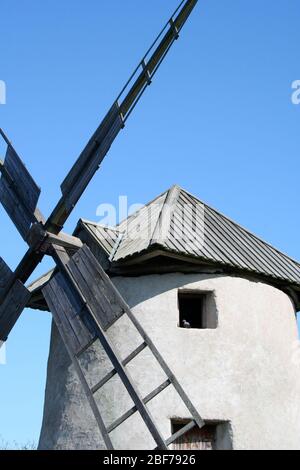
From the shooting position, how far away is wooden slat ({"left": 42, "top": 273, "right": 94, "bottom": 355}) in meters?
7.14

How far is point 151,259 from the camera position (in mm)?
8344

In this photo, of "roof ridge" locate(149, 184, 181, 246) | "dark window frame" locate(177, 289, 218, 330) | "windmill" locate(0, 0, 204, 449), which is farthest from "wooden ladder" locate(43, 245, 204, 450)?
"dark window frame" locate(177, 289, 218, 330)

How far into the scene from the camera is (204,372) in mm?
7922

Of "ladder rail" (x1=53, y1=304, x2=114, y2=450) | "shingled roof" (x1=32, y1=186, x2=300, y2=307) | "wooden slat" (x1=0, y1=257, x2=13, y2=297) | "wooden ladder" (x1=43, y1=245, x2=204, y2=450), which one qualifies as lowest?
"ladder rail" (x1=53, y1=304, x2=114, y2=450)

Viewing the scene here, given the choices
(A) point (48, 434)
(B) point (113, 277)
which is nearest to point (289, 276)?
(B) point (113, 277)

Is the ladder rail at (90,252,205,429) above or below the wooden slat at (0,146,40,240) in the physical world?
below

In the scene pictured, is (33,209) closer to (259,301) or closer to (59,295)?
(59,295)

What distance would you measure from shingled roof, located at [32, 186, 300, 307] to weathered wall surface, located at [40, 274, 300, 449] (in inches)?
9.6

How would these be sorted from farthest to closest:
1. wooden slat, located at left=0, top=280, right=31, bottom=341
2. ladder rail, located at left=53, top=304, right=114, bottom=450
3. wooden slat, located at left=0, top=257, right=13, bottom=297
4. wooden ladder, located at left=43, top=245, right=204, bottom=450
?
wooden slat, located at left=0, top=257, right=13, bottom=297 < wooden slat, located at left=0, top=280, right=31, bottom=341 < wooden ladder, located at left=43, top=245, right=204, bottom=450 < ladder rail, located at left=53, top=304, right=114, bottom=450

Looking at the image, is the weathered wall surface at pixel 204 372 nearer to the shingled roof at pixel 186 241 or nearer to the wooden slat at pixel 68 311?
the shingled roof at pixel 186 241

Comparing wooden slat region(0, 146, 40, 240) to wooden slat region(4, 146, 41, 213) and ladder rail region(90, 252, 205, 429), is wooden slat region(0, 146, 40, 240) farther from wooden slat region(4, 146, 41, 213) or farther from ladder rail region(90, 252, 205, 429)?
ladder rail region(90, 252, 205, 429)

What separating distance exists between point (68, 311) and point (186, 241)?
171cm

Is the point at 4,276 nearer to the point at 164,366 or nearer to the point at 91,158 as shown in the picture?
the point at 91,158

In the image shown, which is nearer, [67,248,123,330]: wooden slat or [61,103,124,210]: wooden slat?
[67,248,123,330]: wooden slat
